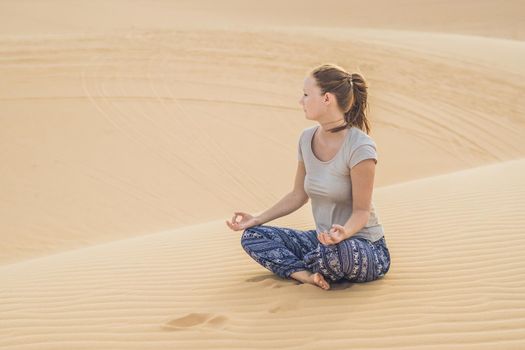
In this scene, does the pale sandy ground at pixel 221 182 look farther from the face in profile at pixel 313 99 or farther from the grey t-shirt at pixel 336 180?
the face in profile at pixel 313 99

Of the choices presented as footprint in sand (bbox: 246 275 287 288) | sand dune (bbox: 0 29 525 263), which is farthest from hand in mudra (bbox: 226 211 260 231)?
sand dune (bbox: 0 29 525 263)

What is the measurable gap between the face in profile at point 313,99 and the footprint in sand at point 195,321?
1.35m

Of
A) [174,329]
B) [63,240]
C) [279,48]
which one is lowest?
[174,329]

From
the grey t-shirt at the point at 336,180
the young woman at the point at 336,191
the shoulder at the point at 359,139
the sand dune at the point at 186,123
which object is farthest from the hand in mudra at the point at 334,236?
the sand dune at the point at 186,123

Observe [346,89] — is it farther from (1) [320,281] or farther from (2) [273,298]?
(2) [273,298]

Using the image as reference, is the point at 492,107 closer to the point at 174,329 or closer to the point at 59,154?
the point at 59,154

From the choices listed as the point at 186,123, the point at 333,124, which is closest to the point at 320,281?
the point at 333,124

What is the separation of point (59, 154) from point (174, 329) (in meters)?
9.08

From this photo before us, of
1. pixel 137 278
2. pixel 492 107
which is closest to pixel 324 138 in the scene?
pixel 137 278

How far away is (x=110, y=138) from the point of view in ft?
44.1

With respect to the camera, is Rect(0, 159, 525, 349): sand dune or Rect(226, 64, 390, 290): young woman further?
Rect(226, 64, 390, 290): young woman

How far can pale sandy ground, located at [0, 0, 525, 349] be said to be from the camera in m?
4.26

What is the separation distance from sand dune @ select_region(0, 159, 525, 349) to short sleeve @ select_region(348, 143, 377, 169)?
2.69 ft

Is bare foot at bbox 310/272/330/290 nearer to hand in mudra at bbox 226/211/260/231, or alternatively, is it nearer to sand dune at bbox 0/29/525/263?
hand in mudra at bbox 226/211/260/231
